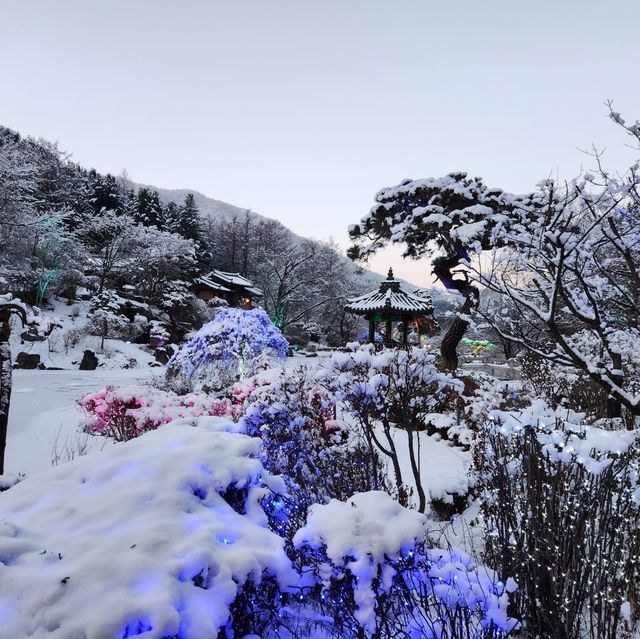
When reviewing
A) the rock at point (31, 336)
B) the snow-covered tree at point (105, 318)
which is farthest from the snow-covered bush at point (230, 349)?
the rock at point (31, 336)

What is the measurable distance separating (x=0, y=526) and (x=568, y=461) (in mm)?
2798

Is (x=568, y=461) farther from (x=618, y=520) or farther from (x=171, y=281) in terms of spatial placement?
(x=171, y=281)

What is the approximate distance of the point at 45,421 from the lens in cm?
828

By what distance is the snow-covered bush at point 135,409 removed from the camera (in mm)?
5590

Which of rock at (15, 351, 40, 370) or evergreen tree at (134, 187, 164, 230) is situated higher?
evergreen tree at (134, 187, 164, 230)

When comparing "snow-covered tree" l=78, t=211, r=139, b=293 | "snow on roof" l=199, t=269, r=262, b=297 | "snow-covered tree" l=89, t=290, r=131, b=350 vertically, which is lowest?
"snow-covered tree" l=89, t=290, r=131, b=350

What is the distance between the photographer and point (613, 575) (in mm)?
2270

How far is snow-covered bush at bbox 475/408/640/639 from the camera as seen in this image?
2.16 metres

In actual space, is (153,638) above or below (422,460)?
above

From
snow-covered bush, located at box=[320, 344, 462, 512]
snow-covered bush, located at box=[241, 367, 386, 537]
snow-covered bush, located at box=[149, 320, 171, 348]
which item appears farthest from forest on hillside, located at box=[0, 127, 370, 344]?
snow-covered bush, located at box=[320, 344, 462, 512]

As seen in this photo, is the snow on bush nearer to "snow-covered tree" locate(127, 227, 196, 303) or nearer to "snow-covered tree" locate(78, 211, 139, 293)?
"snow-covered tree" locate(78, 211, 139, 293)

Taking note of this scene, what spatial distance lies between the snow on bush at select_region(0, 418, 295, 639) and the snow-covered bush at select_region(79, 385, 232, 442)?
3.27 m

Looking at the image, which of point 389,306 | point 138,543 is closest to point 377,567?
point 138,543

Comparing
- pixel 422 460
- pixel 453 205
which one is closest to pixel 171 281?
pixel 453 205
